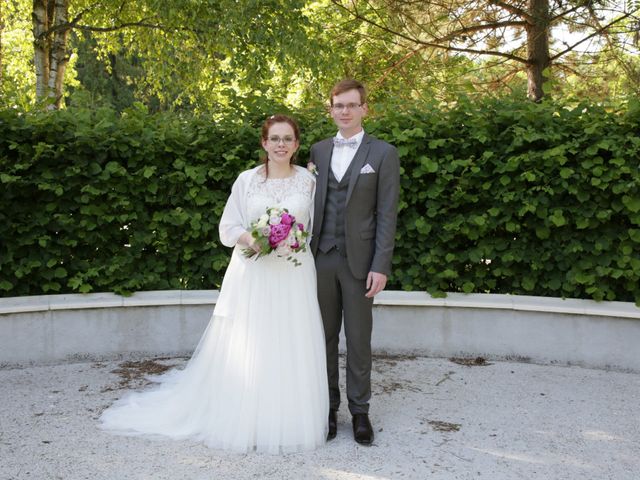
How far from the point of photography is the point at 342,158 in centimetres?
411

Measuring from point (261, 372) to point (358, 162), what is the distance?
1397 mm

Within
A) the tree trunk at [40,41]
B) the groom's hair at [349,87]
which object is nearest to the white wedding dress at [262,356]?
the groom's hair at [349,87]

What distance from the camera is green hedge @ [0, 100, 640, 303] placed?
18.1 ft

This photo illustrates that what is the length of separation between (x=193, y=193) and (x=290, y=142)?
1.96 meters

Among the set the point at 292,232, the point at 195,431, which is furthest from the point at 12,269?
the point at 292,232

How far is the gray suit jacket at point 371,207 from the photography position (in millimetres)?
3984

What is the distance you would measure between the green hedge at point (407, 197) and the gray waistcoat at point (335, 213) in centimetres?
182

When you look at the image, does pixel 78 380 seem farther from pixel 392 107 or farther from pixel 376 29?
pixel 376 29

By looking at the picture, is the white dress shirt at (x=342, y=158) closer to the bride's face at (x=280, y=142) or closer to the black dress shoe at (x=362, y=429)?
the bride's face at (x=280, y=142)

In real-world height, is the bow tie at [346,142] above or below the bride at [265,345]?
above

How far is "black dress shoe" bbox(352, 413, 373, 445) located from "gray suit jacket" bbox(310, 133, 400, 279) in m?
0.90

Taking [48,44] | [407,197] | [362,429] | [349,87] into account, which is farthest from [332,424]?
[48,44]

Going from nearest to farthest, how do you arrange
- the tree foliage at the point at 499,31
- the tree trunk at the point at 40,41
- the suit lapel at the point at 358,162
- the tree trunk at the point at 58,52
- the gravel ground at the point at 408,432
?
the gravel ground at the point at 408,432
the suit lapel at the point at 358,162
the tree foliage at the point at 499,31
the tree trunk at the point at 40,41
the tree trunk at the point at 58,52

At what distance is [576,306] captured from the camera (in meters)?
5.65
